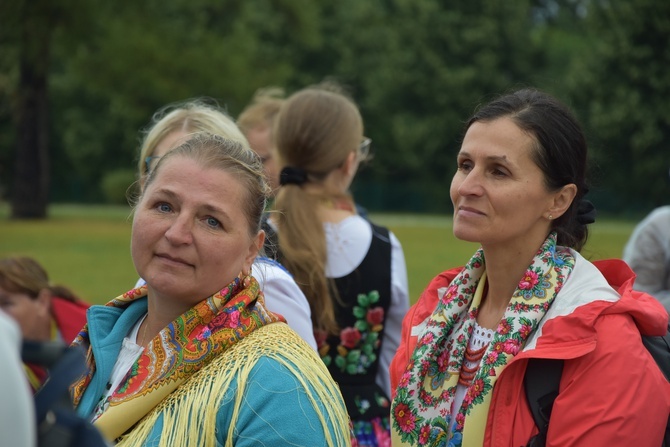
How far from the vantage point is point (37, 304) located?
523 centimetres

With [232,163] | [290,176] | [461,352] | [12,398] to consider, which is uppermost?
[12,398]

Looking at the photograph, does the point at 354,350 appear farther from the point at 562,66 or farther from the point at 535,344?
the point at 562,66

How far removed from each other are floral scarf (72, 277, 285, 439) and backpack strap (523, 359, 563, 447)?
0.73 metres

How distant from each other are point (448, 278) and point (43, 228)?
91.0ft

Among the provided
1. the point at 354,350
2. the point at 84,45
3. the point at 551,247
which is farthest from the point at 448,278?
the point at 84,45

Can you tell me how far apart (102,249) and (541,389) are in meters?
21.5

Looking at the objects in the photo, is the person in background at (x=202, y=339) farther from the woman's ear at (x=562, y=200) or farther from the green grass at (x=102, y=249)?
the green grass at (x=102, y=249)

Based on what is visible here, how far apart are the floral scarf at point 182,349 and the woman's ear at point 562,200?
3.18ft

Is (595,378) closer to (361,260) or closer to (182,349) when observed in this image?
(182,349)

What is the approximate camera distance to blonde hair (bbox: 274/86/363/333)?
162 inches

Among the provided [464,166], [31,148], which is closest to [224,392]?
[464,166]

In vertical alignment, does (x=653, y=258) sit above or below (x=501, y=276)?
below

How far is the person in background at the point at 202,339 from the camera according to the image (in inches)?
90.8

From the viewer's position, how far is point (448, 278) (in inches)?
129
